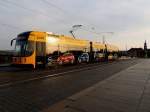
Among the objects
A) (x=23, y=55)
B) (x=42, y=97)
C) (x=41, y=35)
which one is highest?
(x=41, y=35)

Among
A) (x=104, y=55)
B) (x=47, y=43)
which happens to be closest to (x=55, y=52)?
(x=47, y=43)

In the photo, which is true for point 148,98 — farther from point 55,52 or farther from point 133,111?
point 55,52

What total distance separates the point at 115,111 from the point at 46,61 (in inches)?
739

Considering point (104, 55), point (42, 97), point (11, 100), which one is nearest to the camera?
point (11, 100)

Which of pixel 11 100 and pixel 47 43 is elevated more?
pixel 47 43

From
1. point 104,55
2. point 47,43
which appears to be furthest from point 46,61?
point 104,55

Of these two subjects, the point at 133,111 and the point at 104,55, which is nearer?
the point at 133,111

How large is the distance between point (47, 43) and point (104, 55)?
25.5m

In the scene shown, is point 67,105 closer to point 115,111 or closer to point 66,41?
point 115,111

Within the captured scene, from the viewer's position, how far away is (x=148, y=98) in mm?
9242

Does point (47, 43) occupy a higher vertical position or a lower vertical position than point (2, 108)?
higher

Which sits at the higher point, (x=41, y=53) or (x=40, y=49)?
(x=40, y=49)

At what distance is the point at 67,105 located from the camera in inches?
312

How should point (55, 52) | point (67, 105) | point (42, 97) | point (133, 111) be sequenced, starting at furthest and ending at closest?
point (55, 52)
point (42, 97)
point (67, 105)
point (133, 111)
